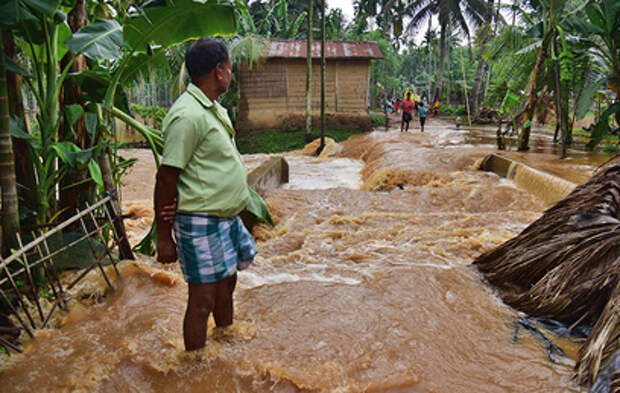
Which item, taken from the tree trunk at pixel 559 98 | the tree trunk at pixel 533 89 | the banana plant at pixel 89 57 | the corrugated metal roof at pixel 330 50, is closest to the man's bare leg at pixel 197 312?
the banana plant at pixel 89 57

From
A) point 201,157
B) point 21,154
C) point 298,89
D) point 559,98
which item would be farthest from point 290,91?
point 201,157

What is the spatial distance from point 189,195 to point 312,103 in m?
17.1

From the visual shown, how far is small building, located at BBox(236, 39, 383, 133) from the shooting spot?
702 inches

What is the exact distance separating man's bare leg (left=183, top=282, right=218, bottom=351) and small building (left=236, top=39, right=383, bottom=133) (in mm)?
16504

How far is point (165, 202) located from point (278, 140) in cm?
1581

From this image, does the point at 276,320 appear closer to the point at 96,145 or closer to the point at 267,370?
the point at 267,370

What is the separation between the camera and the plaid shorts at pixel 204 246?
192 cm

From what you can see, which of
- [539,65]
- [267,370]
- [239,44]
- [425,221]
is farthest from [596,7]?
[239,44]

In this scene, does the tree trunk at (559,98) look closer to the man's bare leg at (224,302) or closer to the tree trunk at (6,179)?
the man's bare leg at (224,302)

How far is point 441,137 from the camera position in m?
14.1

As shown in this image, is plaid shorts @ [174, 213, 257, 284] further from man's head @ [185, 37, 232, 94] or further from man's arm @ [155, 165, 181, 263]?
man's head @ [185, 37, 232, 94]

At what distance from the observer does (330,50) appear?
1803 cm

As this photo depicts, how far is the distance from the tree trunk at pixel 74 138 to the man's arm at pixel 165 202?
4.26ft

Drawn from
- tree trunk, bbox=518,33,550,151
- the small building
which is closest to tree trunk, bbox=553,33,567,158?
tree trunk, bbox=518,33,550,151
